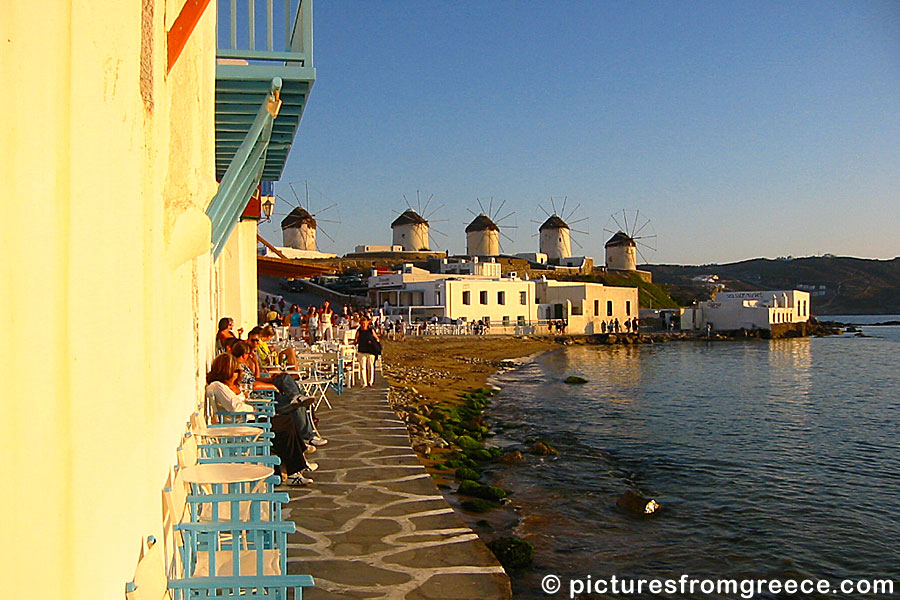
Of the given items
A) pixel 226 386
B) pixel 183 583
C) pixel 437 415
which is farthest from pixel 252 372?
pixel 183 583

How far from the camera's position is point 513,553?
6.86m

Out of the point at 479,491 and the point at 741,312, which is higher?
the point at 741,312

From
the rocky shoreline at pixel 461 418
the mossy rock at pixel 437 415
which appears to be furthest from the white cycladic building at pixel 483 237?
the mossy rock at pixel 437 415

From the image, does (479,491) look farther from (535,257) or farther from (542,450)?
(535,257)

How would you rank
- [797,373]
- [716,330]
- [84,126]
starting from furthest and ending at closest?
[716,330] → [797,373] → [84,126]

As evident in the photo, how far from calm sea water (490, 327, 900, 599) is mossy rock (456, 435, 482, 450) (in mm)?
954

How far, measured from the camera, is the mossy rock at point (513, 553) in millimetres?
6809

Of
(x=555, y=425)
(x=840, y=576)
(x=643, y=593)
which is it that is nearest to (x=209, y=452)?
(x=643, y=593)

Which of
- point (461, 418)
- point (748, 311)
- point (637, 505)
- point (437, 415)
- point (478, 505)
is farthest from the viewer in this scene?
point (748, 311)

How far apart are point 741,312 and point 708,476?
48358 millimetres

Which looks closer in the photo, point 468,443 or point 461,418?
point 468,443

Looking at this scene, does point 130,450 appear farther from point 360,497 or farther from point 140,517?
point 360,497

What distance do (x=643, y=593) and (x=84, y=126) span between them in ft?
20.1

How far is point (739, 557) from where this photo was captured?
7832 mm
